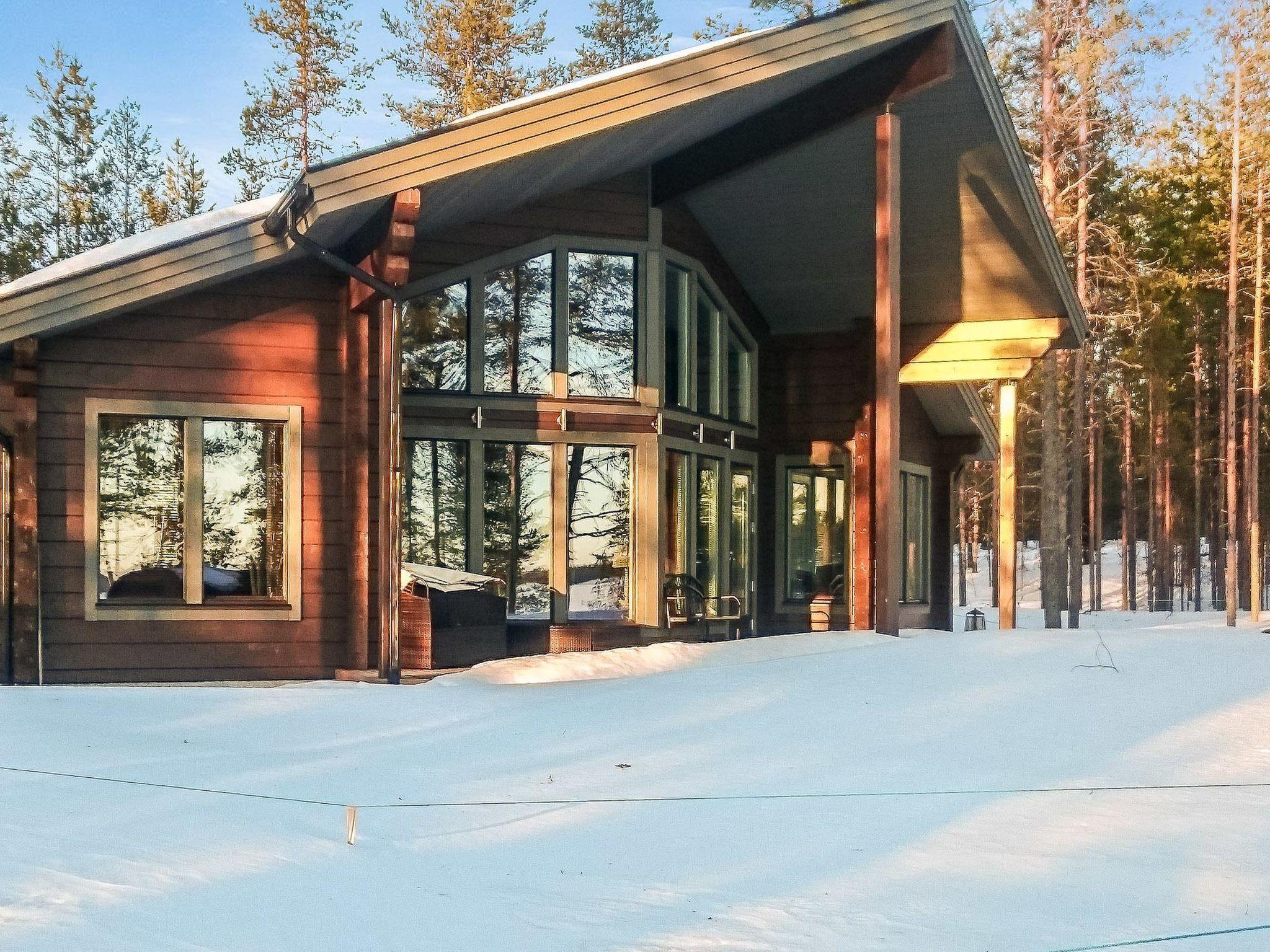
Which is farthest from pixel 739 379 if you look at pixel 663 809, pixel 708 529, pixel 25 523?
pixel 663 809

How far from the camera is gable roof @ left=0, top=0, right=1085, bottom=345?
8648 millimetres

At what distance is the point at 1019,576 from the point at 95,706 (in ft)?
147

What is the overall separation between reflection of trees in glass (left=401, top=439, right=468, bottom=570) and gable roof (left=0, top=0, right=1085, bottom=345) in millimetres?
2021

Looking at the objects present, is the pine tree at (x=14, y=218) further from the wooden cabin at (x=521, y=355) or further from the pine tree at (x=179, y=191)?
the wooden cabin at (x=521, y=355)

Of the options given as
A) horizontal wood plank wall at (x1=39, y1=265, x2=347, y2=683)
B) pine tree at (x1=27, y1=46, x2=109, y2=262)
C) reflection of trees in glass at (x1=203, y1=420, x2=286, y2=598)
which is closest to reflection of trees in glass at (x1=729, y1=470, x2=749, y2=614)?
horizontal wood plank wall at (x1=39, y1=265, x2=347, y2=683)

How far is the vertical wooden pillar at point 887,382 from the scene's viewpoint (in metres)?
9.56

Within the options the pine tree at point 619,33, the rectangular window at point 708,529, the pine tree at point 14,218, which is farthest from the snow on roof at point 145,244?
the pine tree at point 619,33

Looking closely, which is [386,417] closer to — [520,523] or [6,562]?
[520,523]

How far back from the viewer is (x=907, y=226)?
1280 cm

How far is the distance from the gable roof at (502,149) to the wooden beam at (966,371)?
4.07 m

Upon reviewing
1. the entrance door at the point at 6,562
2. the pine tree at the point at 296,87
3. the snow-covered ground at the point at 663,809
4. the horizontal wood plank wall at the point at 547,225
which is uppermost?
the pine tree at the point at 296,87

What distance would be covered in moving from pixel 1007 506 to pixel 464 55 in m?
21.0

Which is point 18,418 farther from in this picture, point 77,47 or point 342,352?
point 77,47

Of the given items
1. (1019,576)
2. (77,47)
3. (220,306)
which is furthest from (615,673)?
(1019,576)
